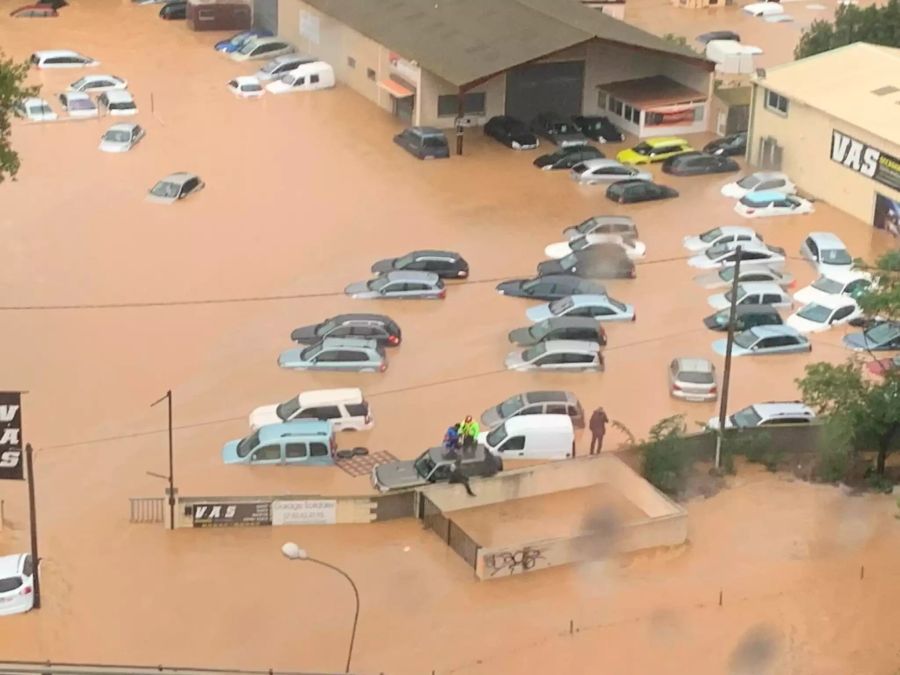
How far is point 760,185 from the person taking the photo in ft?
147

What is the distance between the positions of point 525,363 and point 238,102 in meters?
21.2

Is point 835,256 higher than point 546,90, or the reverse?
point 546,90

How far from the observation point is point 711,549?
28.9 m

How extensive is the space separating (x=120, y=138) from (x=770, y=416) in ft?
77.2

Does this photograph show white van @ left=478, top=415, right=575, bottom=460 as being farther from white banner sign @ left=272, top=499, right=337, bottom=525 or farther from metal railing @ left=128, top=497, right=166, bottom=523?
metal railing @ left=128, top=497, right=166, bottom=523

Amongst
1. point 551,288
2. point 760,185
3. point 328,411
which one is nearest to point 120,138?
point 551,288

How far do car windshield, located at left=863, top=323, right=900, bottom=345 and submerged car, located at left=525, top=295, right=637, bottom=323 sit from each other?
5.04 meters

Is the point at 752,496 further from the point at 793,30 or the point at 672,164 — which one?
the point at 793,30

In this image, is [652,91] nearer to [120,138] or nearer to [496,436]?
[120,138]

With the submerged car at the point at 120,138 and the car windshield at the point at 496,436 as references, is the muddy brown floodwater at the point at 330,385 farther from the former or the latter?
the car windshield at the point at 496,436

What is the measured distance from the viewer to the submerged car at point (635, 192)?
4419cm

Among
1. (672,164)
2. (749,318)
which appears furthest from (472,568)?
(672,164)

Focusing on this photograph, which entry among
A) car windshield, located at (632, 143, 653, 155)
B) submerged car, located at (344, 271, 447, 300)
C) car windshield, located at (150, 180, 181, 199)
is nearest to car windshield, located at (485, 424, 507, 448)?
submerged car, located at (344, 271, 447, 300)

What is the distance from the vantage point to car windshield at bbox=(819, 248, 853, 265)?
39.7m
